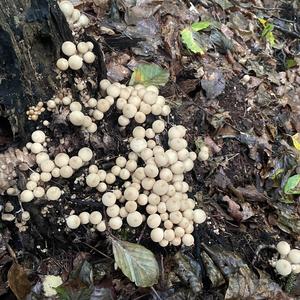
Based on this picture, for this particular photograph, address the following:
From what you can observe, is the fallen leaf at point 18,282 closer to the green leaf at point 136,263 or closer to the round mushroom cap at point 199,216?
the green leaf at point 136,263

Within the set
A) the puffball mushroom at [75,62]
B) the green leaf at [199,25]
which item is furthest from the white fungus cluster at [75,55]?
the green leaf at [199,25]

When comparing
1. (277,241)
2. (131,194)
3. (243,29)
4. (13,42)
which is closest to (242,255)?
(277,241)

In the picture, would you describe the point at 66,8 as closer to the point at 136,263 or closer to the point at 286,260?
the point at 136,263

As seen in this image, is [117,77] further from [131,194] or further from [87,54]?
[131,194]

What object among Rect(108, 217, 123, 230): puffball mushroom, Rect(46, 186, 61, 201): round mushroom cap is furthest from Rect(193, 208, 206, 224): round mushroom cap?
Rect(46, 186, 61, 201): round mushroom cap

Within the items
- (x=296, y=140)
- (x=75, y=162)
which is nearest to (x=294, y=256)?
(x=296, y=140)

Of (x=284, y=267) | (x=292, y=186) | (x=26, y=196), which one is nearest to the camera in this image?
(x=26, y=196)
